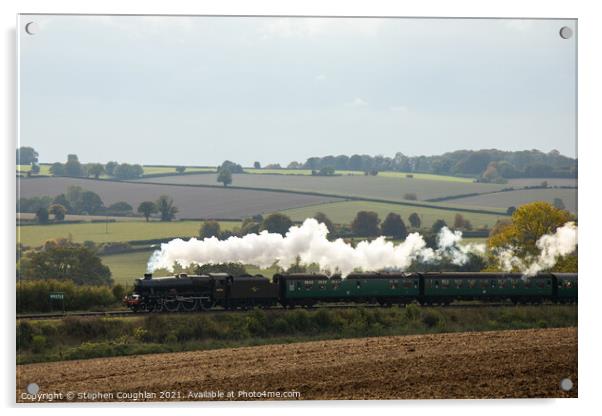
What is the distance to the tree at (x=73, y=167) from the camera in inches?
1515

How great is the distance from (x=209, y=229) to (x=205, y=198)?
499 centimetres

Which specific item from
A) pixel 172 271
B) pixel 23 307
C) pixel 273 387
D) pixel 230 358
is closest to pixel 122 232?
pixel 172 271

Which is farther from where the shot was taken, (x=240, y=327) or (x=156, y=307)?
(x=156, y=307)

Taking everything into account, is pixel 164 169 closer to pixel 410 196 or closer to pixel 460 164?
pixel 460 164

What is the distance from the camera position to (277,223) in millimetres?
48562

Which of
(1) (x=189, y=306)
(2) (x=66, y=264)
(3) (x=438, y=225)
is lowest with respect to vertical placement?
(1) (x=189, y=306)

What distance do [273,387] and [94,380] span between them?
215 inches

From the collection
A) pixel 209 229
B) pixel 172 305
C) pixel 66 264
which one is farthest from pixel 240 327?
pixel 209 229

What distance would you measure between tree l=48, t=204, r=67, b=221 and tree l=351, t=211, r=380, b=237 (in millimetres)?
16537

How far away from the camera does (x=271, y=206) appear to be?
53.0 metres

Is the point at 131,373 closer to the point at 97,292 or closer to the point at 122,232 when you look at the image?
the point at 97,292

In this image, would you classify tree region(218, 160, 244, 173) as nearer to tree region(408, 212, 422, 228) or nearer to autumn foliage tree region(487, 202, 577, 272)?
tree region(408, 212, 422, 228)

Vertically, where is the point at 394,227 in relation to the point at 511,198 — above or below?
below

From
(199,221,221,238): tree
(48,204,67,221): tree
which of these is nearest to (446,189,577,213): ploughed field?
(199,221,221,238): tree
